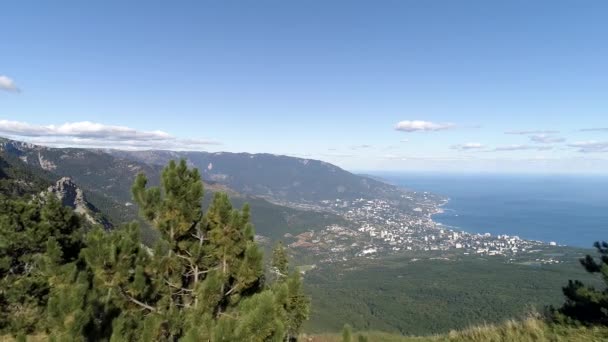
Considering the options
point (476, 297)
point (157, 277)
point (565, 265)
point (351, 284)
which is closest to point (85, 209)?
point (351, 284)

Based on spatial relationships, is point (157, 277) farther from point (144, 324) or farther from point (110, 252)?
point (144, 324)

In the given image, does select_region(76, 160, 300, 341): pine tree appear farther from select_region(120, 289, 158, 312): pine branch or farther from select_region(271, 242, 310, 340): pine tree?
select_region(271, 242, 310, 340): pine tree

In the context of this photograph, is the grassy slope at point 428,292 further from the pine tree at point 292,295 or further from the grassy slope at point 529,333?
the grassy slope at point 529,333

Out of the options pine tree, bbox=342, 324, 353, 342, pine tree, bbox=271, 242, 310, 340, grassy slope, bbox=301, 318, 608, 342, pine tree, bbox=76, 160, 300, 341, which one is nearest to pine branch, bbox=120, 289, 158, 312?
pine tree, bbox=76, 160, 300, 341

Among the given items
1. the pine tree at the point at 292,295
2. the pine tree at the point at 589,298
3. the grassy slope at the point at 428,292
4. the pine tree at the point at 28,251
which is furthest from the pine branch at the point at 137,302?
the grassy slope at the point at 428,292

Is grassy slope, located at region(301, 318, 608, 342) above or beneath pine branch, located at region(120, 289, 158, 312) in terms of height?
above

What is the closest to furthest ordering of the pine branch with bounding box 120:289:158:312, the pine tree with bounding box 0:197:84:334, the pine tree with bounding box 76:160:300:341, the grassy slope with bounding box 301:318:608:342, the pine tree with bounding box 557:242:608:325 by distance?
the grassy slope with bounding box 301:318:608:342 < the pine tree with bounding box 76:160:300:341 < the pine branch with bounding box 120:289:158:312 < the pine tree with bounding box 557:242:608:325 < the pine tree with bounding box 0:197:84:334

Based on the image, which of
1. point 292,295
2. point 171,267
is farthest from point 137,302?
point 292,295
